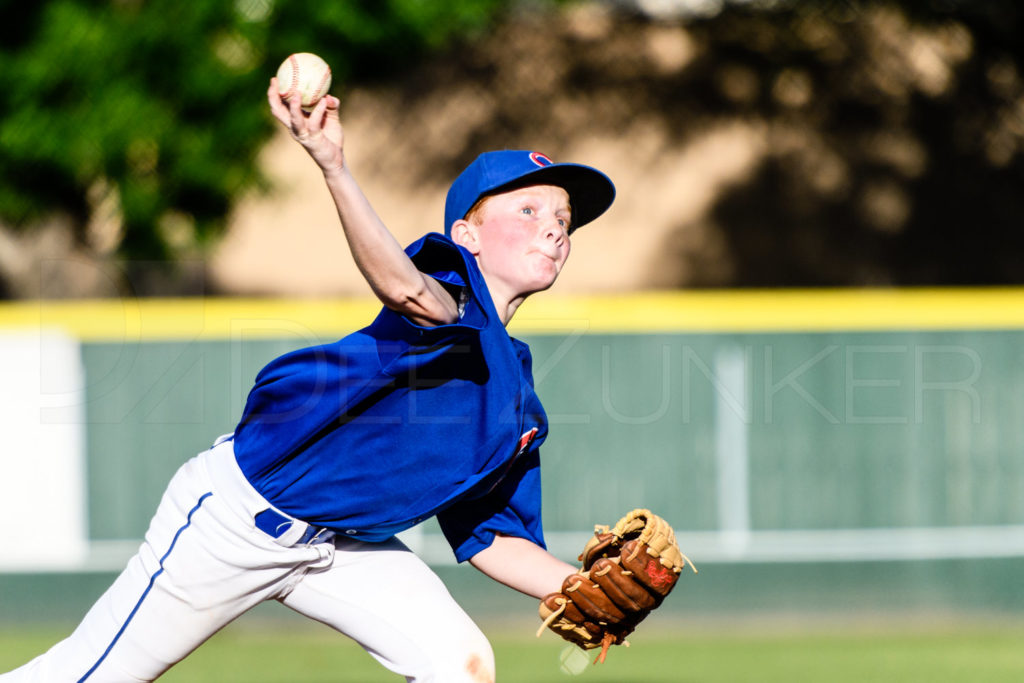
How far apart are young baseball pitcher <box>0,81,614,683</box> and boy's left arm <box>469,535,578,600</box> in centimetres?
15

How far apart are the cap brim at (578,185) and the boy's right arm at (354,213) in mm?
536

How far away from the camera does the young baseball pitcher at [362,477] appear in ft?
7.84

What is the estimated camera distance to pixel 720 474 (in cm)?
529

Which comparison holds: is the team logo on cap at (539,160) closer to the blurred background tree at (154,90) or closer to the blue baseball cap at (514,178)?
the blue baseball cap at (514,178)

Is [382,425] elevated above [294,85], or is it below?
below

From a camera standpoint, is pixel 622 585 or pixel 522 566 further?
pixel 522 566

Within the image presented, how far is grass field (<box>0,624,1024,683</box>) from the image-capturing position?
14.0 feet

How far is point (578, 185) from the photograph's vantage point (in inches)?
108

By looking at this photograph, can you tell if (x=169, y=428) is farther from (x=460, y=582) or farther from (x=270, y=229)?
→ (x=270, y=229)

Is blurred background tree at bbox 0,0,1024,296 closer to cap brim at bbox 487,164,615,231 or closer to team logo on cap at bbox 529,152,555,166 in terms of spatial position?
cap brim at bbox 487,164,615,231

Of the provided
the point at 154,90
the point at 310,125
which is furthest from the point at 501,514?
the point at 154,90

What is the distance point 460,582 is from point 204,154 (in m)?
3.66

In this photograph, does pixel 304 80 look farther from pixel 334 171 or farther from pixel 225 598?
pixel 225 598

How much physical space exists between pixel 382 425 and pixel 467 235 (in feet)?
1.55
